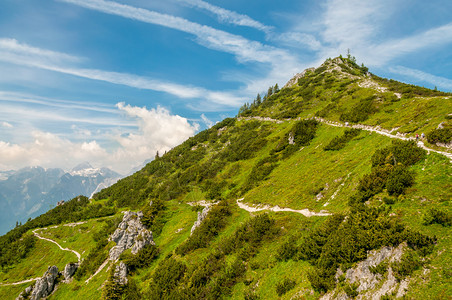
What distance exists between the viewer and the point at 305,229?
85.6 feet

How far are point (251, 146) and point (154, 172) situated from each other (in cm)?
7671

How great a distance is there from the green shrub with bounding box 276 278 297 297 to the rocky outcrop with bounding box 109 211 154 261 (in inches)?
1363

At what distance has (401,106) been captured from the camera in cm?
5322

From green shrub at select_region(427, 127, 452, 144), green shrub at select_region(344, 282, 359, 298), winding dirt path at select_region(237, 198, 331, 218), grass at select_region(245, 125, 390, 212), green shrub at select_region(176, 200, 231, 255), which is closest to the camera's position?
green shrub at select_region(344, 282, 359, 298)

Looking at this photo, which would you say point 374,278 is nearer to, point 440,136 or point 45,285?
point 440,136

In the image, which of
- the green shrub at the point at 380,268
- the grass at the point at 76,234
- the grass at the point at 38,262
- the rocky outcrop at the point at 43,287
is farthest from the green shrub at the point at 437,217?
the grass at the point at 76,234

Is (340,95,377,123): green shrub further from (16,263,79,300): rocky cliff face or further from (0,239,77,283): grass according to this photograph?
(0,239,77,283): grass

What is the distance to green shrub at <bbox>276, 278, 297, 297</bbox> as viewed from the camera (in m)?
19.2

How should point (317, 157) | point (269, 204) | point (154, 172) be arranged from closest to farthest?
1. point (269, 204)
2. point (317, 157)
3. point (154, 172)

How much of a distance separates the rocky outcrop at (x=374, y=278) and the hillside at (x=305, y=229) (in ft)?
0.26

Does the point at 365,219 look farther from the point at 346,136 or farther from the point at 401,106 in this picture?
the point at 401,106

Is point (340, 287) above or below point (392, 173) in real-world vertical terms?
below

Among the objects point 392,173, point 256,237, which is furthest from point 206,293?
point 392,173

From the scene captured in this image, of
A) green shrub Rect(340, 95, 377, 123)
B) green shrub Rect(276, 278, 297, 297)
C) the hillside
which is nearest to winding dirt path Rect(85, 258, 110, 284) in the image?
the hillside
